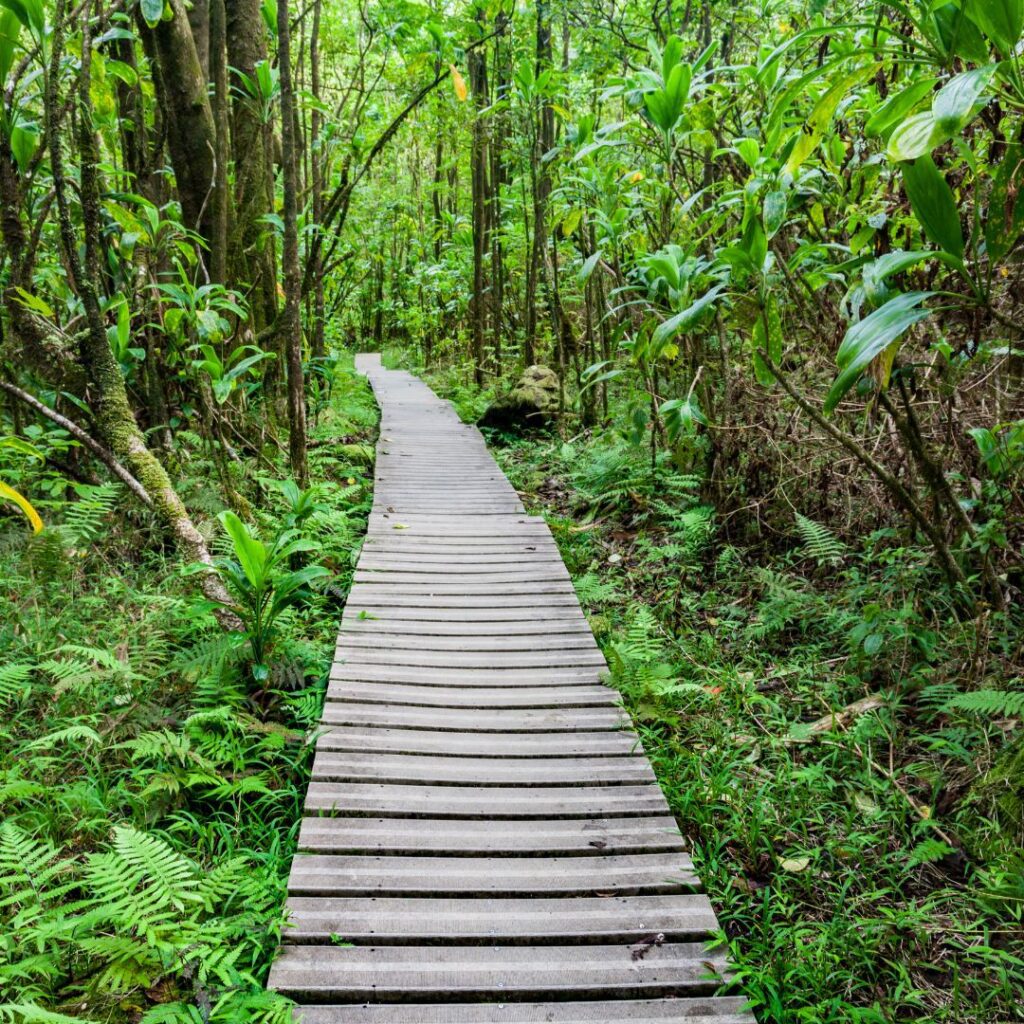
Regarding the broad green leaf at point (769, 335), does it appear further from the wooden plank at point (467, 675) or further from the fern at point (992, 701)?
the wooden plank at point (467, 675)

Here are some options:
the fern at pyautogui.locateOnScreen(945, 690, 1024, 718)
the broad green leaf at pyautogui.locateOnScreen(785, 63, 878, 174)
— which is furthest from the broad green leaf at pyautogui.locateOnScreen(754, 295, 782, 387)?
the fern at pyautogui.locateOnScreen(945, 690, 1024, 718)

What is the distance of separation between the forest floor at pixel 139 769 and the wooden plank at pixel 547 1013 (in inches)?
7.0

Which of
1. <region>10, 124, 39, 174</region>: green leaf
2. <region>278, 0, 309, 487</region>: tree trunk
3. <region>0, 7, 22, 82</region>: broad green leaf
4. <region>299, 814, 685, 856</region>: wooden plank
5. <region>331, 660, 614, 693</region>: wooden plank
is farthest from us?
<region>278, 0, 309, 487</region>: tree trunk

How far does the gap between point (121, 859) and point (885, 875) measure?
234 cm

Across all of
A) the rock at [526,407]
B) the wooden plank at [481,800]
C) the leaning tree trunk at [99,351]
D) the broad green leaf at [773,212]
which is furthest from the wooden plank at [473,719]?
the rock at [526,407]

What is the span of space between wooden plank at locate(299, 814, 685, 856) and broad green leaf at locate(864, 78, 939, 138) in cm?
223

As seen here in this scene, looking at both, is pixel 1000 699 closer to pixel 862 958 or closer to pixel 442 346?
pixel 862 958

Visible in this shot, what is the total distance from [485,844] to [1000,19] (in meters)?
2.56

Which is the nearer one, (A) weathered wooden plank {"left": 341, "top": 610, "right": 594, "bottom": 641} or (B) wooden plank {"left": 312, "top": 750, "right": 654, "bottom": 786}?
(B) wooden plank {"left": 312, "top": 750, "right": 654, "bottom": 786}

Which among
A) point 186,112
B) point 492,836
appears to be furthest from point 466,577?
point 186,112

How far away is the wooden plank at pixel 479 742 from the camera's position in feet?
9.53

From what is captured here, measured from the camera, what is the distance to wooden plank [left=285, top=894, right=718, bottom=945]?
2.10 metres

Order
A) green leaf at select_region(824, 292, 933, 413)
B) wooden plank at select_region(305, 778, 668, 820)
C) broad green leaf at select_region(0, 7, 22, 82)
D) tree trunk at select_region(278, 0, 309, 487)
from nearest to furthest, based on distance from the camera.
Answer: green leaf at select_region(824, 292, 933, 413) → wooden plank at select_region(305, 778, 668, 820) → broad green leaf at select_region(0, 7, 22, 82) → tree trunk at select_region(278, 0, 309, 487)

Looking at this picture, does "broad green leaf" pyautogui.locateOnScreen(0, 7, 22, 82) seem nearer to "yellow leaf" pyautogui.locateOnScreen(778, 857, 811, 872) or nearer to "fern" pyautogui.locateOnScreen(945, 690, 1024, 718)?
"yellow leaf" pyautogui.locateOnScreen(778, 857, 811, 872)
